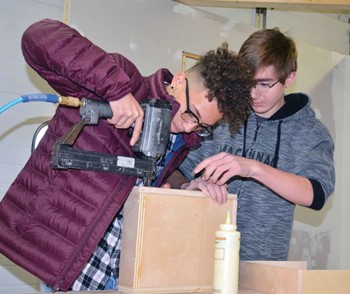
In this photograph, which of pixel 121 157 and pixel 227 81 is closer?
pixel 121 157

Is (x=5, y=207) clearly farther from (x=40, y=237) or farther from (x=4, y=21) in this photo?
(x=4, y=21)

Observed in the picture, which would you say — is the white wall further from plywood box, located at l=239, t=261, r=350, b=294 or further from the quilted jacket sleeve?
plywood box, located at l=239, t=261, r=350, b=294

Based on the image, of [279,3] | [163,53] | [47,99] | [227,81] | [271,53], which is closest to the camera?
[47,99]

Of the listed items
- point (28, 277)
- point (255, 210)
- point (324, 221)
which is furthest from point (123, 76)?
point (324, 221)

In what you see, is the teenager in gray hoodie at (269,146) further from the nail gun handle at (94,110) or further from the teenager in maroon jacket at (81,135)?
the nail gun handle at (94,110)

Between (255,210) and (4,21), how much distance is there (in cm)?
192

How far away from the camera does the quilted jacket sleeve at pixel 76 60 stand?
53.3 inches

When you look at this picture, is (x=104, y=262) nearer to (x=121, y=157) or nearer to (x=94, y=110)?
(x=121, y=157)

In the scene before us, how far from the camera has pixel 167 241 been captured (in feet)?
4.80

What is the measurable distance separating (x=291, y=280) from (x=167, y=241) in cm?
37

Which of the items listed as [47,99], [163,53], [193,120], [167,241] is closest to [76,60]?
[47,99]

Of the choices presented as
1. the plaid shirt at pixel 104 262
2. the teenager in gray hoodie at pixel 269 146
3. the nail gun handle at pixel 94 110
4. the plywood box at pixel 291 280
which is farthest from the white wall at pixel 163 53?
the plywood box at pixel 291 280

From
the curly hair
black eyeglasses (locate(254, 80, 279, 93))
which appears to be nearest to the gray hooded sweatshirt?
black eyeglasses (locate(254, 80, 279, 93))

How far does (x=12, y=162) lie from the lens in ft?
9.92
